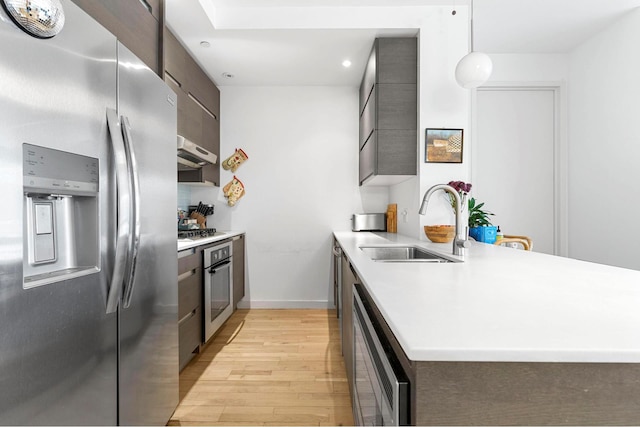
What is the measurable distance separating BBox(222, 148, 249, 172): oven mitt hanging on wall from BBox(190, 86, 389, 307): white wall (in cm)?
6

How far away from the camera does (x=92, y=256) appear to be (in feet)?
3.39

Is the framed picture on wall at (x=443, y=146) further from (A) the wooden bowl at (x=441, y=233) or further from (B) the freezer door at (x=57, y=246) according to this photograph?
(B) the freezer door at (x=57, y=246)

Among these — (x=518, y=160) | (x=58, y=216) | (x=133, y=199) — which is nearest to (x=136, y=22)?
(x=133, y=199)

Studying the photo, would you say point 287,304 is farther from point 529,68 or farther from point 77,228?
point 529,68

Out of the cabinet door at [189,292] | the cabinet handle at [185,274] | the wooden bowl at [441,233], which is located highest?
the wooden bowl at [441,233]

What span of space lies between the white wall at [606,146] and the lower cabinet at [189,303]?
3.46m

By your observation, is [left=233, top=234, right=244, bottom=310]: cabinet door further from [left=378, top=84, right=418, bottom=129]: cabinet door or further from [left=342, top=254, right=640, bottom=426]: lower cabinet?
[left=342, top=254, right=640, bottom=426]: lower cabinet

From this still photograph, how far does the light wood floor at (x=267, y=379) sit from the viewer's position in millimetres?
1732

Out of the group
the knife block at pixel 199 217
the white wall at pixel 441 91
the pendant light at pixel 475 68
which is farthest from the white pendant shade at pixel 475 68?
the knife block at pixel 199 217

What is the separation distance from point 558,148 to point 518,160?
39 centimetres

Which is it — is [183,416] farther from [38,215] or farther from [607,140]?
[607,140]

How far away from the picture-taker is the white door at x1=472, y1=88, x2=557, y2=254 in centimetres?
330

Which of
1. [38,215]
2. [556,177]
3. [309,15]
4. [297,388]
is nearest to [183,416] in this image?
[297,388]

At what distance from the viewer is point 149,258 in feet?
4.48
